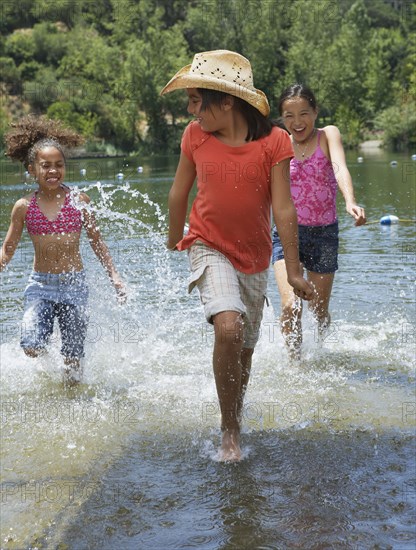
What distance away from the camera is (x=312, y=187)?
5.75 meters

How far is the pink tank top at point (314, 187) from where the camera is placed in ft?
18.9

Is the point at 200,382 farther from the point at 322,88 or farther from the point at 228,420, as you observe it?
the point at 322,88

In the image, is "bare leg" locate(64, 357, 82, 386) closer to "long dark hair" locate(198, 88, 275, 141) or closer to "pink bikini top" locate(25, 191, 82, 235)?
"pink bikini top" locate(25, 191, 82, 235)

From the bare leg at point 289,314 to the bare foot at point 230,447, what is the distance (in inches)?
75.6

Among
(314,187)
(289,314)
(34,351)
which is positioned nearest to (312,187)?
(314,187)

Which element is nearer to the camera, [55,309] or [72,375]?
[55,309]

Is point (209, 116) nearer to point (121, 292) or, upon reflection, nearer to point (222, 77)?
point (222, 77)

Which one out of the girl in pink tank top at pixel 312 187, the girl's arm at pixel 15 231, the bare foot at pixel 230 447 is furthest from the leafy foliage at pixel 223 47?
the bare foot at pixel 230 447

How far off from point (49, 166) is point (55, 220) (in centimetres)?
38

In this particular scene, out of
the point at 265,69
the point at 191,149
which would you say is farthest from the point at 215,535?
the point at 265,69

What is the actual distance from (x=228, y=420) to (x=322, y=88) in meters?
64.2

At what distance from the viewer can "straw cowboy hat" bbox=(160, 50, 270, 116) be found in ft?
13.1

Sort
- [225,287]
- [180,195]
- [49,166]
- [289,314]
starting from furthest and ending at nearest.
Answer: [289,314] < [49,166] < [180,195] < [225,287]

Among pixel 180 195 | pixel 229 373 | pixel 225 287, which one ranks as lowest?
pixel 229 373
